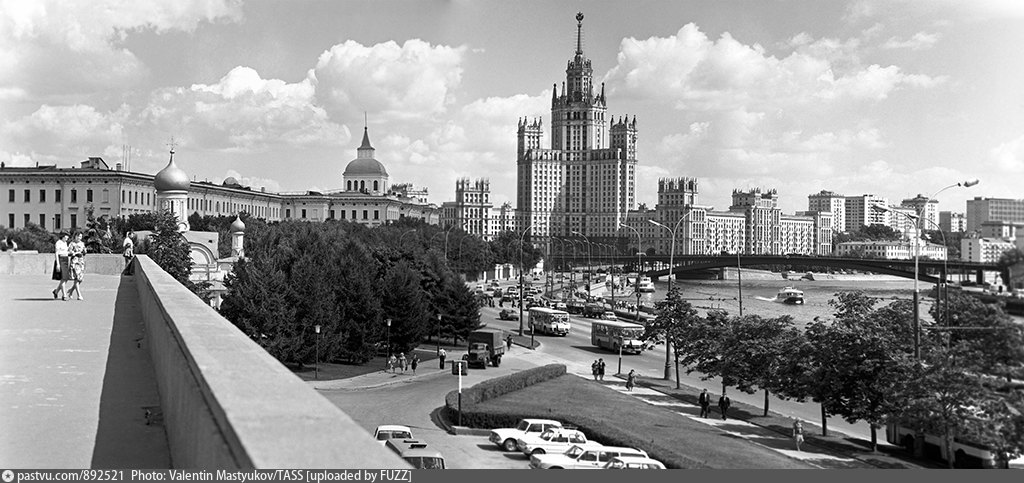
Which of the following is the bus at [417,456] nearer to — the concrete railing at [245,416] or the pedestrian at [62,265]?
the pedestrian at [62,265]

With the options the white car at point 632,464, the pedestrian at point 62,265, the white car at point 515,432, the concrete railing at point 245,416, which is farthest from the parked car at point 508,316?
the concrete railing at point 245,416

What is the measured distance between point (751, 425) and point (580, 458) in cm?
1248

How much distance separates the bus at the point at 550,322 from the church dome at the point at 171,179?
31.8 m

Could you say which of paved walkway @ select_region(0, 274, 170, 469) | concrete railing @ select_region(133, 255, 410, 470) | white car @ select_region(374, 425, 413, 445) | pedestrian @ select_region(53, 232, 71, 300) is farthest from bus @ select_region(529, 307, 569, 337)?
concrete railing @ select_region(133, 255, 410, 470)

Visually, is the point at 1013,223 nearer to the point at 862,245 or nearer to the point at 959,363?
the point at 959,363

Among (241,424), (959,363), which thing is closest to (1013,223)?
(959,363)

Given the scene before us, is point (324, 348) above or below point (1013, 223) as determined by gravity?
below

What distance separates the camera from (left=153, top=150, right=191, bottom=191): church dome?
76.4 meters

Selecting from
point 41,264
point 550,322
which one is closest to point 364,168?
point 550,322

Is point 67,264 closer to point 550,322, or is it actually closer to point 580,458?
point 580,458

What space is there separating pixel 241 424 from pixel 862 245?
570 feet

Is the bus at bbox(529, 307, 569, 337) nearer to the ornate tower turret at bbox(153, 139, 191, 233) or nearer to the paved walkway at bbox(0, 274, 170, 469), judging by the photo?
the ornate tower turret at bbox(153, 139, 191, 233)

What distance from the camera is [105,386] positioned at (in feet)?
33.0

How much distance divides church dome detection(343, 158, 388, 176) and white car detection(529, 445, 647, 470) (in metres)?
148
